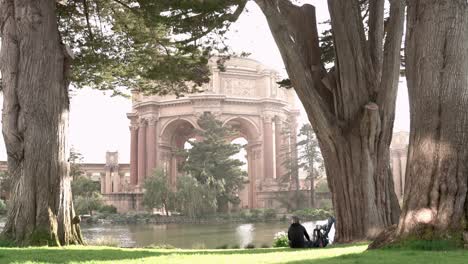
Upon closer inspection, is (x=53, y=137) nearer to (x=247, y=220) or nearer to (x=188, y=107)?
(x=247, y=220)

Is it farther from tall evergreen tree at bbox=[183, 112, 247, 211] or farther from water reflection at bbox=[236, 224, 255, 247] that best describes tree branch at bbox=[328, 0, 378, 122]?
tall evergreen tree at bbox=[183, 112, 247, 211]

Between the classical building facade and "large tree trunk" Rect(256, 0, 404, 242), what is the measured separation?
3253 centimetres

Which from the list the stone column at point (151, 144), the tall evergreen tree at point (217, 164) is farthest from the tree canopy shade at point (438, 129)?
the stone column at point (151, 144)

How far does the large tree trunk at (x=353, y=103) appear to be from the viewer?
833cm

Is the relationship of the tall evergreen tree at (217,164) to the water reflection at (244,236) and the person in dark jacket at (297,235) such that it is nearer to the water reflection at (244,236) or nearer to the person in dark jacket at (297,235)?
the water reflection at (244,236)

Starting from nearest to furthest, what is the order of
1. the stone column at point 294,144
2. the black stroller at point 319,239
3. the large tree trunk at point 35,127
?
the large tree trunk at point 35,127 < the black stroller at point 319,239 < the stone column at point 294,144

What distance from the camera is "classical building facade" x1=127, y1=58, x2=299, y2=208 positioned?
138 ft

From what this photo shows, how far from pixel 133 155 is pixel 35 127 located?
126ft

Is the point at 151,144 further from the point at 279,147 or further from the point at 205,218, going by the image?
the point at 205,218

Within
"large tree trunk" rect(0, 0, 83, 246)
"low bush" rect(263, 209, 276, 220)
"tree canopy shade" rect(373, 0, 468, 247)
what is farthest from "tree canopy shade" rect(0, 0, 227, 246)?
"low bush" rect(263, 209, 276, 220)

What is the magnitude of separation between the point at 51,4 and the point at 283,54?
375cm

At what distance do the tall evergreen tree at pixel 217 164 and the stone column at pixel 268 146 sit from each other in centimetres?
746

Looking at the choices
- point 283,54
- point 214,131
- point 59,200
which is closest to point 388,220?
point 283,54

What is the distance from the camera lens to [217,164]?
34.7 meters
